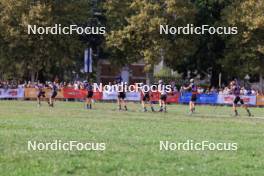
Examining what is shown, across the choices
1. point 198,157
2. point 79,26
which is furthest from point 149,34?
point 198,157

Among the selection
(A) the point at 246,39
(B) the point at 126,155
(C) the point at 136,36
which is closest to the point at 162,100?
(B) the point at 126,155

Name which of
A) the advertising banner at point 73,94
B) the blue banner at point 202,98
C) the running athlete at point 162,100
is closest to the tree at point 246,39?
the blue banner at point 202,98

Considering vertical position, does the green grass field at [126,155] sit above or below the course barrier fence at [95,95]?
below

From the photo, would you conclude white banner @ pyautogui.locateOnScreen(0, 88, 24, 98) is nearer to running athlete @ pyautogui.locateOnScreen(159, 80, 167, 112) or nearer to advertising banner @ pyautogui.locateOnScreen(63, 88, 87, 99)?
advertising banner @ pyautogui.locateOnScreen(63, 88, 87, 99)

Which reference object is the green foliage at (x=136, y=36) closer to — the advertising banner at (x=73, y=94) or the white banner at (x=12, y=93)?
the white banner at (x=12, y=93)

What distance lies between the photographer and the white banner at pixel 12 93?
51031 mm

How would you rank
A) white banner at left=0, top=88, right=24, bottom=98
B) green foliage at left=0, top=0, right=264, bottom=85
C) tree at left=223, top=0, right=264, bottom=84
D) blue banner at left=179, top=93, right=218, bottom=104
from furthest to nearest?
green foliage at left=0, top=0, right=264, bottom=85
tree at left=223, top=0, right=264, bottom=84
white banner at left=0, top=88, right=24, bottom=98
blue banner at left=179, top=93, right=218, bottom=104

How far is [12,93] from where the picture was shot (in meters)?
51.2

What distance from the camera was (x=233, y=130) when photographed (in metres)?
21.9

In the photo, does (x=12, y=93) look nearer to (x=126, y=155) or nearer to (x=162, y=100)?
(x=162, y=100)

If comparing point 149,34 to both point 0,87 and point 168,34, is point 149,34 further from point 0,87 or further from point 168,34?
point 0,87

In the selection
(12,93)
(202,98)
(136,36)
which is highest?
(136,36)

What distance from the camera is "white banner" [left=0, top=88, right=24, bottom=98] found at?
51.0m

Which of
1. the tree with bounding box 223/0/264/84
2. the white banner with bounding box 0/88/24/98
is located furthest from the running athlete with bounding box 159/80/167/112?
the tree with bounding box 223/0/264/84
